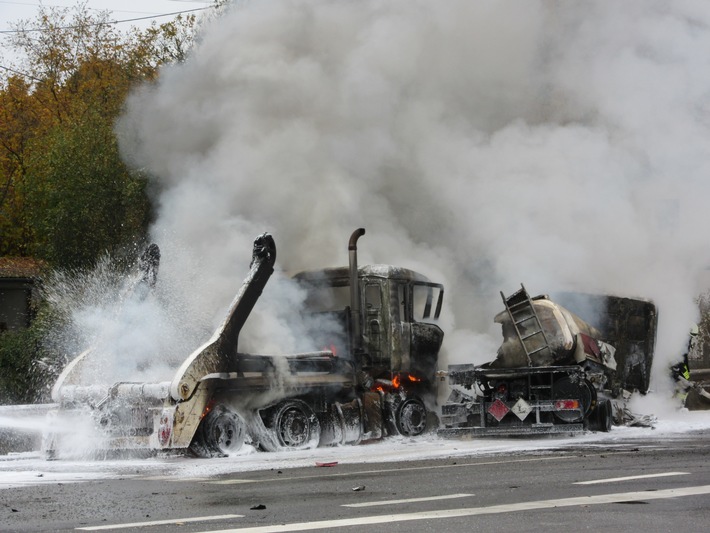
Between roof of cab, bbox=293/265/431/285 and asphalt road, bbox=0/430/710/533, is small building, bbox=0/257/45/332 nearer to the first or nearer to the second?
roof of cab, bbox=293/265/431/285

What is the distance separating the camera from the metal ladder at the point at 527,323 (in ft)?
53.7

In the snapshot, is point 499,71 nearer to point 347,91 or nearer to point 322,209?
point 347,91

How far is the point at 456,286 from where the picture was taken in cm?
2061

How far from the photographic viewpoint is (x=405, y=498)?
813 cm

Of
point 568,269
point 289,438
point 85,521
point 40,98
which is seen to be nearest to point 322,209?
point 568,269

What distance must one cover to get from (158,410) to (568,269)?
29.4 feet

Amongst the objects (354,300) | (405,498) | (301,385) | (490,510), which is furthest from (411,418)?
(490,510)

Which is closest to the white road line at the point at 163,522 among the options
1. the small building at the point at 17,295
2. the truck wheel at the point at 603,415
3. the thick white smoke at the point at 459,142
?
the truck wheel at the point at 603,415

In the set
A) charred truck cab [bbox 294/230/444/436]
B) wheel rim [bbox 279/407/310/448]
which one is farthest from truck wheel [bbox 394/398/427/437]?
wheel rim [bbox 279/407/310/448]

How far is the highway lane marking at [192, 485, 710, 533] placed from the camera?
673 cm

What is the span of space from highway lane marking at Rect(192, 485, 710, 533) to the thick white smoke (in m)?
10.7

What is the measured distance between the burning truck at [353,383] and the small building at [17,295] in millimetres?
21907

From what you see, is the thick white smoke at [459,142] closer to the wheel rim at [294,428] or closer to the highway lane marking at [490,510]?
the wheel rim at [294,428]

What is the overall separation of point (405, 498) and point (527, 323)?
8.74 meters
